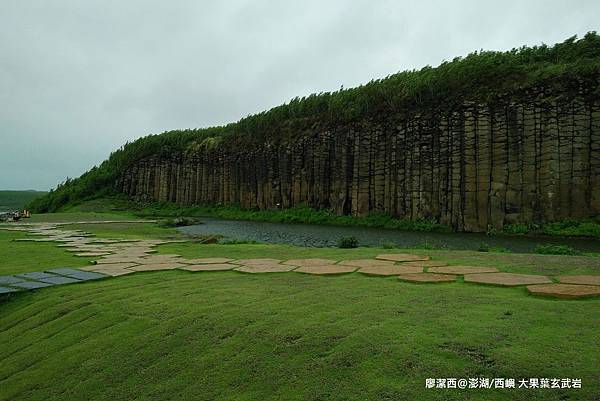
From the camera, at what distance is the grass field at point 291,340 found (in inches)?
96.1

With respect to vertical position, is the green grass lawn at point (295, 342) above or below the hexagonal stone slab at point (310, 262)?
below

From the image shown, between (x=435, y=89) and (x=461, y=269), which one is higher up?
(x=435, y=89)

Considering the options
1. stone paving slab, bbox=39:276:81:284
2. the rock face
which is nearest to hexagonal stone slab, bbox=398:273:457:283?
stone paving slab, bbox=39:276:81:284

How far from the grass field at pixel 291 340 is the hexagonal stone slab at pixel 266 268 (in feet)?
2.24

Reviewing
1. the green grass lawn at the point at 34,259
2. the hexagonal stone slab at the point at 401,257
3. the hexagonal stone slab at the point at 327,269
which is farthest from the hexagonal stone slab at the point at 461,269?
the green grass lawn at the point at 34,259

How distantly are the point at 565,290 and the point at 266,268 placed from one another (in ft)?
11.0

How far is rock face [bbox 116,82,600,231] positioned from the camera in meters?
16.5

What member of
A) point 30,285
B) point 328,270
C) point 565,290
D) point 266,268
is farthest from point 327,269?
point 30,285

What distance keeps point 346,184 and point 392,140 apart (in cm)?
421

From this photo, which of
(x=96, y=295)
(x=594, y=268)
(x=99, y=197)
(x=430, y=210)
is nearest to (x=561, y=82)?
(x=430, y=210)

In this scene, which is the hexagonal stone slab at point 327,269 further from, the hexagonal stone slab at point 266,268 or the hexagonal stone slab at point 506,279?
the hexagonal stone slab at point 506,279

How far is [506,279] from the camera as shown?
14.1ft

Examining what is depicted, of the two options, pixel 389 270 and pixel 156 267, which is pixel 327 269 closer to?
pixel 389 270

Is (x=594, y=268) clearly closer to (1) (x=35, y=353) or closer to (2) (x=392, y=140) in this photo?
(1) (x=35, y=353)
